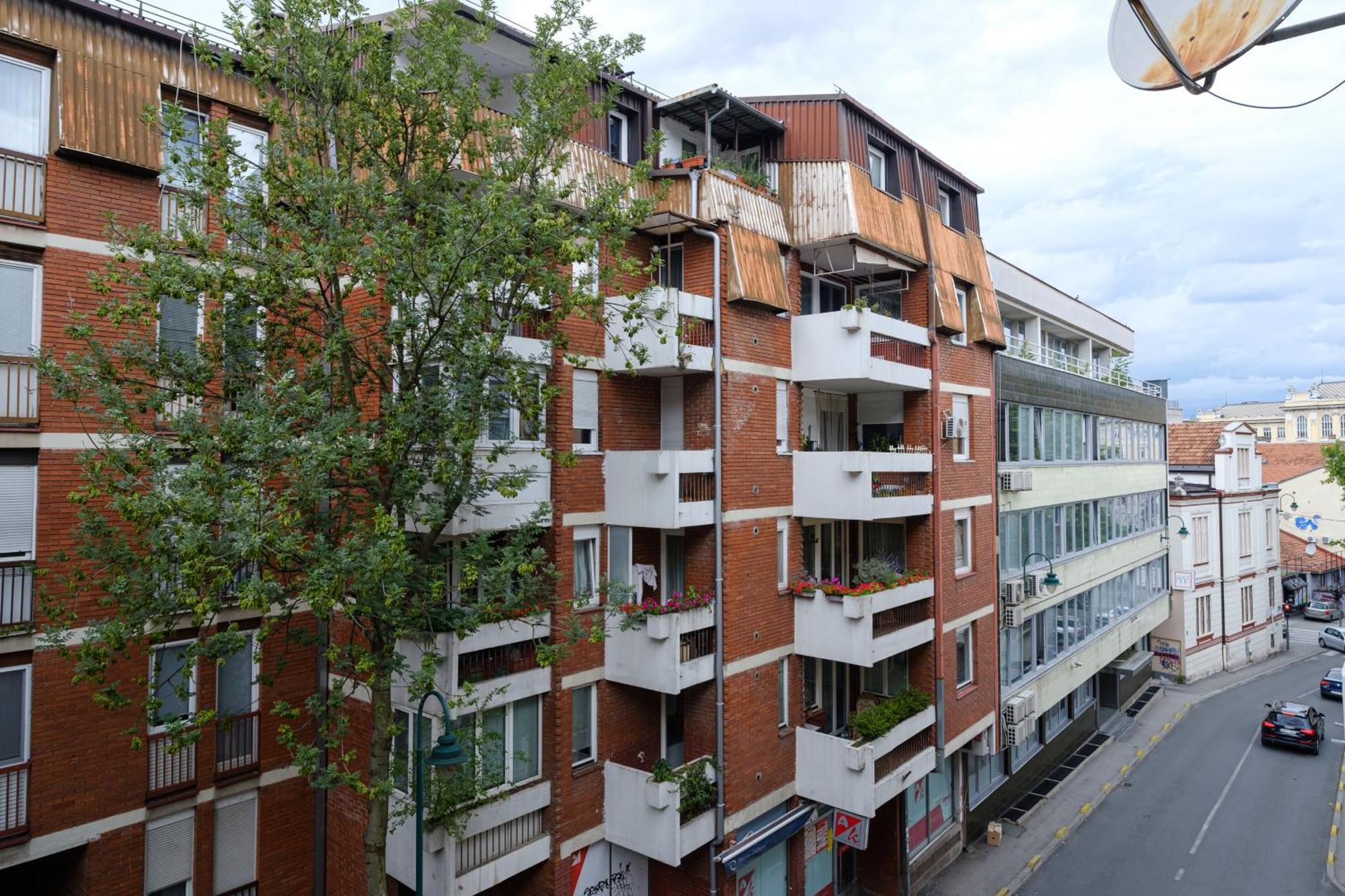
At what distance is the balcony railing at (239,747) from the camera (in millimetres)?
11688

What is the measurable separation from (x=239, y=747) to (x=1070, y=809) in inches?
911

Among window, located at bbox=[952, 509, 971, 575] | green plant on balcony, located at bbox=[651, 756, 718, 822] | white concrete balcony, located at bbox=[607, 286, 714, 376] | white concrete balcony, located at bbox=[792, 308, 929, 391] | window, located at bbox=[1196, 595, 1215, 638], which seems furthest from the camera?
window, located at bbox=[1196, 595, 1215, 638]

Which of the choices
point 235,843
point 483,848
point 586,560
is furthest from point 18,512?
point 586,560

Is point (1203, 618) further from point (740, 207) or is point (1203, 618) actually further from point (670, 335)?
point (670, 335)

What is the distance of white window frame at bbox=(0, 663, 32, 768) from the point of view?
9.88 m

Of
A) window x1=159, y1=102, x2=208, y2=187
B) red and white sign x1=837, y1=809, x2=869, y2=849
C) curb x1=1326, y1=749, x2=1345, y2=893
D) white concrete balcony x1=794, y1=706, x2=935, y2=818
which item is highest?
window x1=159, y1=102, x2=208, y2=187

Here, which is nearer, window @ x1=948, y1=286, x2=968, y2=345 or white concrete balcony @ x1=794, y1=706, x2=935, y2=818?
white concrete balcony @ x1=794, y1=706, x2=935, y2=818

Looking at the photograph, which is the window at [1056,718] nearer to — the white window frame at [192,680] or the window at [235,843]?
the window at [235,843]

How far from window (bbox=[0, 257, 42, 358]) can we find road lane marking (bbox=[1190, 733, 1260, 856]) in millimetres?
27273

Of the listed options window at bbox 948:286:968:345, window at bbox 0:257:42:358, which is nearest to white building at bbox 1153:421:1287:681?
window at bbox 948:286:968:345

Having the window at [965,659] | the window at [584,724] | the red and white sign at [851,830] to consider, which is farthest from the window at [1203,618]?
the window at [584,724]

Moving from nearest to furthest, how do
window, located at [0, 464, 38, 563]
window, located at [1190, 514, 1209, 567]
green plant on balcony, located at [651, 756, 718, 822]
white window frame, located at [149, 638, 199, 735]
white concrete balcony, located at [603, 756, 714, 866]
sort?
window, located at [0, 464, 38, 563], white window frame, located at [149, 638, 199, 735], white concrete balcony, located at [603, 756, 714, 866], green plant on balcony, located at [651, 756, 718, 822], window, located at [1190, 514, 1209, 567]

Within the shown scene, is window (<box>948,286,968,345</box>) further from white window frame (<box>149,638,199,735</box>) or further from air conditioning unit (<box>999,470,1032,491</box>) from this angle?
white window frame (<box>149,638,199,735</box>)

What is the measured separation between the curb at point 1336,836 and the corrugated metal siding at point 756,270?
64.6 feet
